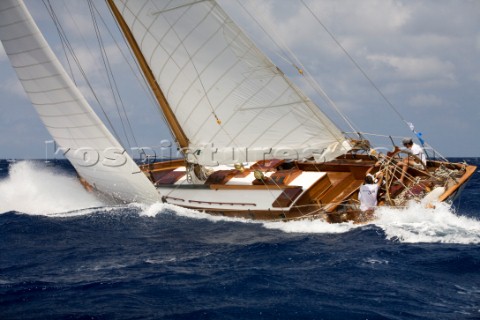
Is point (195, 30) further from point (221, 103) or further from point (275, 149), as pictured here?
point (275, 149)

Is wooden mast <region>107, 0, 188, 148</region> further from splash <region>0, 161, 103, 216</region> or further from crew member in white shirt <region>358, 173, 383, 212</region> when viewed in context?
crew member in white shirt <region>358, 173, 383, 212</region>

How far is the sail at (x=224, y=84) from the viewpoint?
14406 mm

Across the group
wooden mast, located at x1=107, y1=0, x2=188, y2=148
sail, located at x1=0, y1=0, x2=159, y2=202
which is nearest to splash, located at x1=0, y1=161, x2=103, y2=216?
sail, located at x1=0, y1=0, x2=159, y2=202

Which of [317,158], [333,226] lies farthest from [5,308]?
[317,158]

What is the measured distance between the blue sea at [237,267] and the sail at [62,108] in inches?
53.9

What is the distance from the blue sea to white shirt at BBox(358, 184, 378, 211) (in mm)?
330

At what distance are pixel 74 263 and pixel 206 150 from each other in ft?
19.1

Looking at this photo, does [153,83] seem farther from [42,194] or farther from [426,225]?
[426,225]

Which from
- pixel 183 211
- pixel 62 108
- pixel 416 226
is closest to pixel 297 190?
pixel 416 226

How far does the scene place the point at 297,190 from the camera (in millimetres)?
14398

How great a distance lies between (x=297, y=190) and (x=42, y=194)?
10941mm

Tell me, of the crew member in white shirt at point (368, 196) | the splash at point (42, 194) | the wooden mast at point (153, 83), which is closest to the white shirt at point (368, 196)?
the crew member in white shirt at point (368, 196)

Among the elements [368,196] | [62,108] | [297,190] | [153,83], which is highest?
[153,83]

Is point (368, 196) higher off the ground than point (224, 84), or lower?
lower
